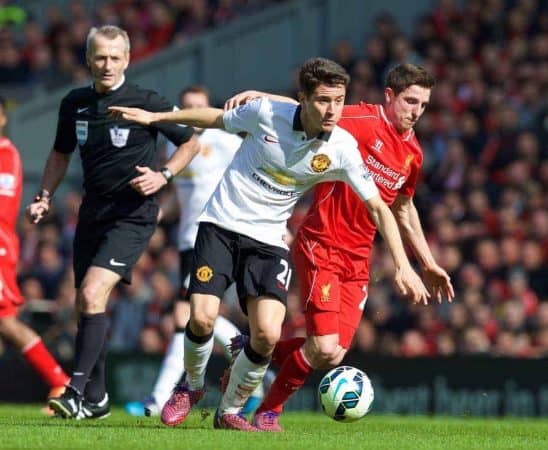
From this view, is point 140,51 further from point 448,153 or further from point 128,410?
point 128,410

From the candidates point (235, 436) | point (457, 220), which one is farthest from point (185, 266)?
point (457, 220)

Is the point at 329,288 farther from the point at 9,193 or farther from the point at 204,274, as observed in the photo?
the point at 9,193

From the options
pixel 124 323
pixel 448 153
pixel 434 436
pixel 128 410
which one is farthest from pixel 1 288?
pixel 448 153

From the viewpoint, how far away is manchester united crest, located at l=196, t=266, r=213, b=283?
29.3 ft

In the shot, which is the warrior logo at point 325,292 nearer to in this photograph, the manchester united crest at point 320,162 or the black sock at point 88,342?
the manchester united crest at point 320,162

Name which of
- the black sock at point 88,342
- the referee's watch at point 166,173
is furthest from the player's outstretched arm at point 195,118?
the black sock at point 88,342

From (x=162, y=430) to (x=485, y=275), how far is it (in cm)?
804

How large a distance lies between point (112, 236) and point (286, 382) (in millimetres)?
1664

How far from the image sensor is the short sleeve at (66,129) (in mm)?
10344

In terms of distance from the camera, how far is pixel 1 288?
37.5 feet

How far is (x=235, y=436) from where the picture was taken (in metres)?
8.59

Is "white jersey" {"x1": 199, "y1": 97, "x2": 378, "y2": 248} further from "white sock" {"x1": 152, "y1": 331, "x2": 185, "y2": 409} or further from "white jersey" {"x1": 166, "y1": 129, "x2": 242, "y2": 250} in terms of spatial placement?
"white jersey" {"x1": 166, "y1": 129, "x2": 242, "y2": 250}

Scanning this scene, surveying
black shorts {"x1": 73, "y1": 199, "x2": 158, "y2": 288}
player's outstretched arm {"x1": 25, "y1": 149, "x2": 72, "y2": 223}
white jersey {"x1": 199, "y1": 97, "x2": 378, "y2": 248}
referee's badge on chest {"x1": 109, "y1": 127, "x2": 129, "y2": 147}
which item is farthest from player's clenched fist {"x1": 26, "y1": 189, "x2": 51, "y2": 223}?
white jersey {"x1": 199, "y1": 97, "x2": 378, "y2": 248}

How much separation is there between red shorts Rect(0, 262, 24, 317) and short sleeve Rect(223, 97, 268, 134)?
3220 mm
